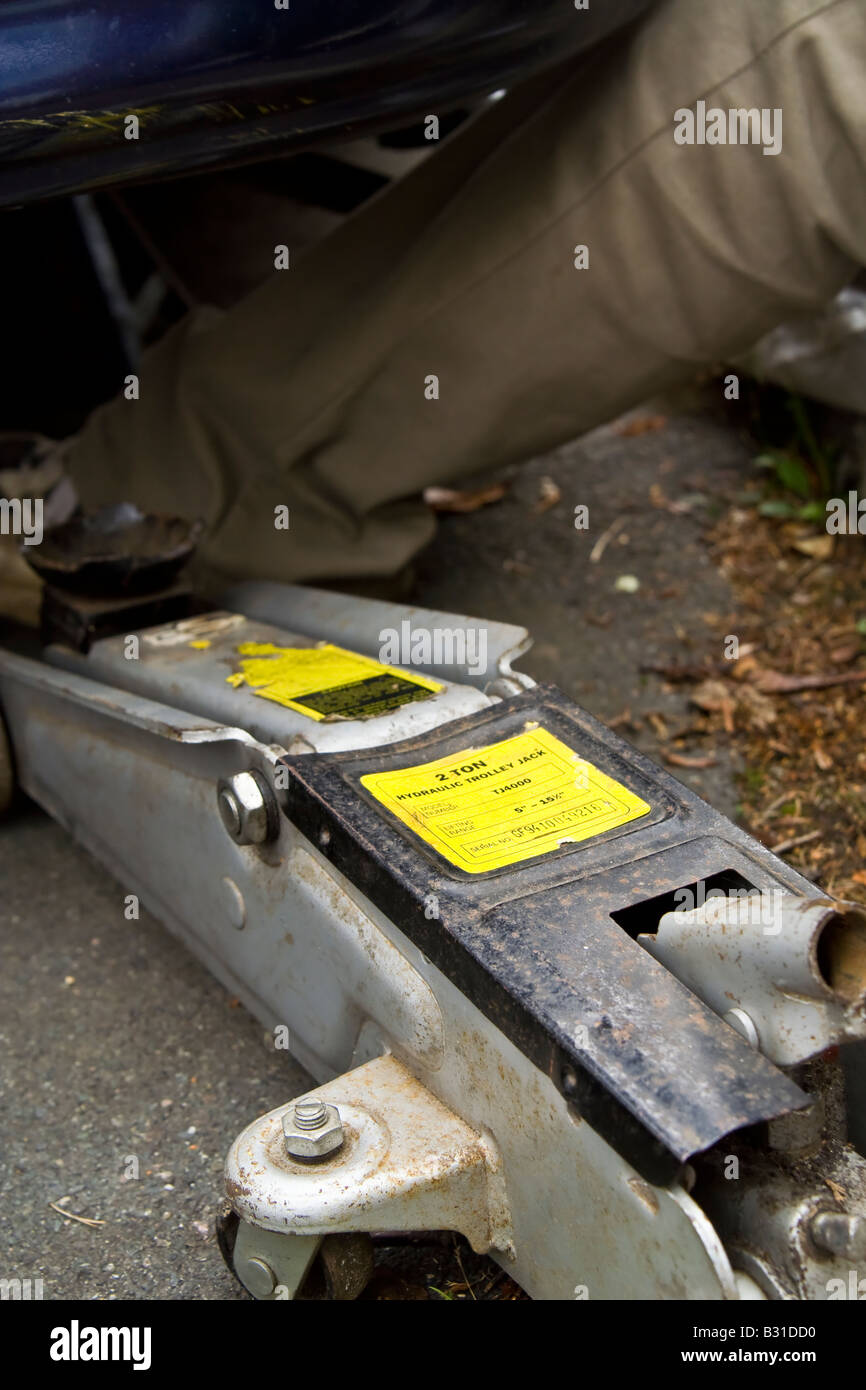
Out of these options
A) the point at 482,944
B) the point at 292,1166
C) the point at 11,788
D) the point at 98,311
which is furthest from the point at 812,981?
the point at 98,311

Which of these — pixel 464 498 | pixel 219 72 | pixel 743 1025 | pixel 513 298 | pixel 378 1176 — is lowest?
pixel 378 1176

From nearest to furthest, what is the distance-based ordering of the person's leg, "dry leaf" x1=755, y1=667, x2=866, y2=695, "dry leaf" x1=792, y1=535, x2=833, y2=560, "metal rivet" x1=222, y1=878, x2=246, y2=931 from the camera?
"metal rivet" x1=222, y1=878, x2=246, y2=931 → the person's leg → "dry leaf" x1=755, y1=667, x2=866, y2=695 → "dry leaf" x1=792, y1=535, x2=833, y2=560

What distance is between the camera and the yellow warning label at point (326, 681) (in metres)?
1.31

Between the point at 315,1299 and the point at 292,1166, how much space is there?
0.45 feet

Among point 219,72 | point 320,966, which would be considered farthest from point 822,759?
point 219,72

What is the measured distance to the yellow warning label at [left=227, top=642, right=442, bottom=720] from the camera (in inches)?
51.4

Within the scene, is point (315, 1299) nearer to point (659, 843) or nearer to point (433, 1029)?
point (433, 1029)

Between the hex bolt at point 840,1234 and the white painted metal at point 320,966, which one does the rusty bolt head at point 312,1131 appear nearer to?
the white painted metal at point 320,966

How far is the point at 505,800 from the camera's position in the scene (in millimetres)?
1141

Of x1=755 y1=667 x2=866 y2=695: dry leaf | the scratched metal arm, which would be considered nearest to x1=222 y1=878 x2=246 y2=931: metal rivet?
the scratched metal arm

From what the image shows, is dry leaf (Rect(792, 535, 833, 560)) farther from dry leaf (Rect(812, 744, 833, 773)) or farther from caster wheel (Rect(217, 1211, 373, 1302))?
caster wheel (Rect(217, 1211, 373, 1302))

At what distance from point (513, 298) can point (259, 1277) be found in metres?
1.19

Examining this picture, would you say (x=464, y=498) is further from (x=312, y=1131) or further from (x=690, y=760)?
(x=312, y=1131)

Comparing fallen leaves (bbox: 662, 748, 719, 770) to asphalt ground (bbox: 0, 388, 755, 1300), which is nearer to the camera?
asphalt ground (bbox: 0, 388, 755, 1300)
